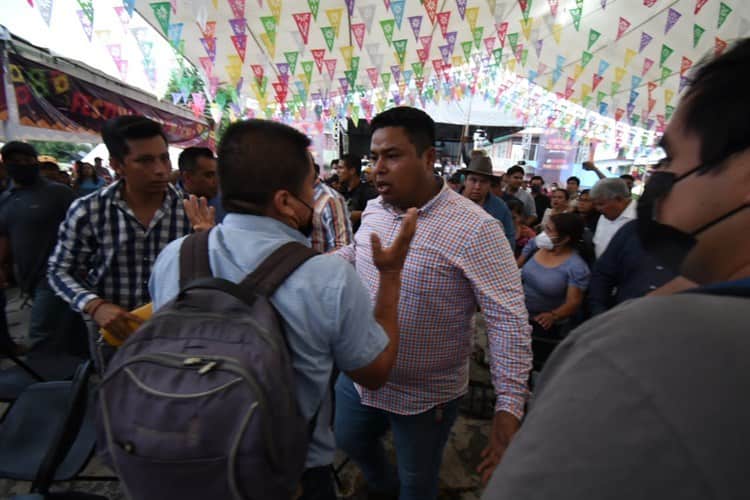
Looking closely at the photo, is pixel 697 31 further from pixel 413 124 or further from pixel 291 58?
pixel 413 124

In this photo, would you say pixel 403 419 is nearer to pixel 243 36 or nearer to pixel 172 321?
pixel 172 321

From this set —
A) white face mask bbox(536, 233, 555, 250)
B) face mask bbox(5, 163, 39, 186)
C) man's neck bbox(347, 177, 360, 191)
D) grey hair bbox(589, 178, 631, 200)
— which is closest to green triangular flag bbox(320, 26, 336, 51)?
man's neck bbox(347, 177, 360, 191)

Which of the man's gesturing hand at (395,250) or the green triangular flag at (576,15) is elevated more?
the green triangular flag at (576,15)

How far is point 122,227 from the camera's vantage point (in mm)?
1904

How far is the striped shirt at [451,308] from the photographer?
1.21 metres

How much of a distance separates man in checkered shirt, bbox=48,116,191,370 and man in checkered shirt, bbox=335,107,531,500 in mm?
1266

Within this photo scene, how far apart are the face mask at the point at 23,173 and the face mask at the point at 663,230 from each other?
422 centimetres

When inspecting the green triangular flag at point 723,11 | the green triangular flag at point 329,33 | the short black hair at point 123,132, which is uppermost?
the green triangular flag at point 723,11

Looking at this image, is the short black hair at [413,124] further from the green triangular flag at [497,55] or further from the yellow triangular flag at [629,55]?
the yellow triangular flag at [629,55]

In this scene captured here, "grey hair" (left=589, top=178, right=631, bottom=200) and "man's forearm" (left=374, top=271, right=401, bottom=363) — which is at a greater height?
"grey hair" (left=589, top=178, right=631, bottom=200)

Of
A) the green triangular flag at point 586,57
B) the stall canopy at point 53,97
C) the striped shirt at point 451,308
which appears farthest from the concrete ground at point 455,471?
the green triangular flag at point 586,57

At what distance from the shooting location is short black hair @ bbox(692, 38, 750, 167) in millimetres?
507

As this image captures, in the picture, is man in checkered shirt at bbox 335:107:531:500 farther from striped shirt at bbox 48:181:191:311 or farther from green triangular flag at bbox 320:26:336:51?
green triangular flag at bbox 320:26:336:51

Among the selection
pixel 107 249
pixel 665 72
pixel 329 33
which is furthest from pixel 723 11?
pixel 107 249
